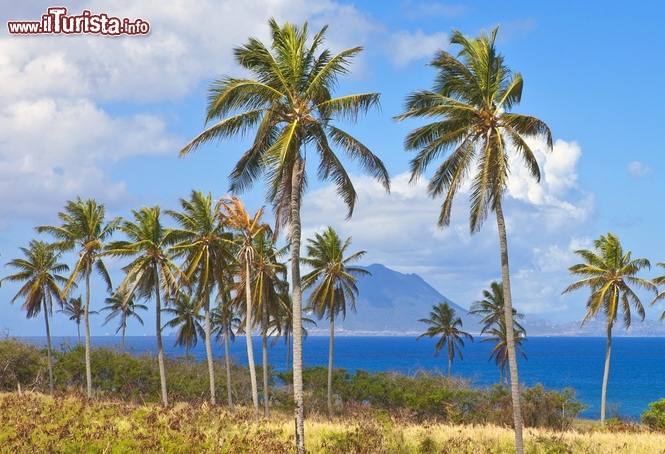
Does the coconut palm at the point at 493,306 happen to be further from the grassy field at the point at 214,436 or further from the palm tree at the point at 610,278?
the grassy field at the point at 214,436

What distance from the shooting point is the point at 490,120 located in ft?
70.0

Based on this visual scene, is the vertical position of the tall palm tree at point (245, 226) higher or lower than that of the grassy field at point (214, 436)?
higher

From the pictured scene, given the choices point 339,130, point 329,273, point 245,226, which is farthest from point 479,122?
point 329,273

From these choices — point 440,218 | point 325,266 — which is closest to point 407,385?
point 325,266

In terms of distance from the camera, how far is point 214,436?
19109 mm

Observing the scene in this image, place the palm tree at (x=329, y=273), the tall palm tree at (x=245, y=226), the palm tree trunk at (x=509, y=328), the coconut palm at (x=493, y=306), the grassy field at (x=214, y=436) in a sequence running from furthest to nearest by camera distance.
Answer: the coconut palm at (x=493, y=306) < the palm tree at (x=329, y=273) < the tall palm tree at (x=245, y=226) < the palm tree trunk at (x=509, y=328) < the grassy field at (x=214, y=436)

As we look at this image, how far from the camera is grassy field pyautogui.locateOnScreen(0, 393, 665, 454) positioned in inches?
677

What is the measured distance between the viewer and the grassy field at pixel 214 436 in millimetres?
17188

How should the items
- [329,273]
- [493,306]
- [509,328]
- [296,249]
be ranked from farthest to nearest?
[493,306]
[329,273]
[509,328]
[296,249]

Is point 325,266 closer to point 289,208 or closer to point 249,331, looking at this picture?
point 249,331

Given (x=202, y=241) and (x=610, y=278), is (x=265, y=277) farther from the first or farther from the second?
(x=610, y=278)

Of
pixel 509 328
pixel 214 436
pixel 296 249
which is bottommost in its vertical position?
pixel 214 436

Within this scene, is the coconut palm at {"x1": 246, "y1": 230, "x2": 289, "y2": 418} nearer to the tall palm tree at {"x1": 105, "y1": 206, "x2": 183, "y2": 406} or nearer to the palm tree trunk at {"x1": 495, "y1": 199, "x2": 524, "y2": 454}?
the tall palm tree at {"x1": 105, "y1": 206, "x2": 183, "y2": 406}

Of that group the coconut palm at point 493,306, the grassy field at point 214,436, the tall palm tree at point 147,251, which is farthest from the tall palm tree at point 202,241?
the coconut palm at point 493,306
